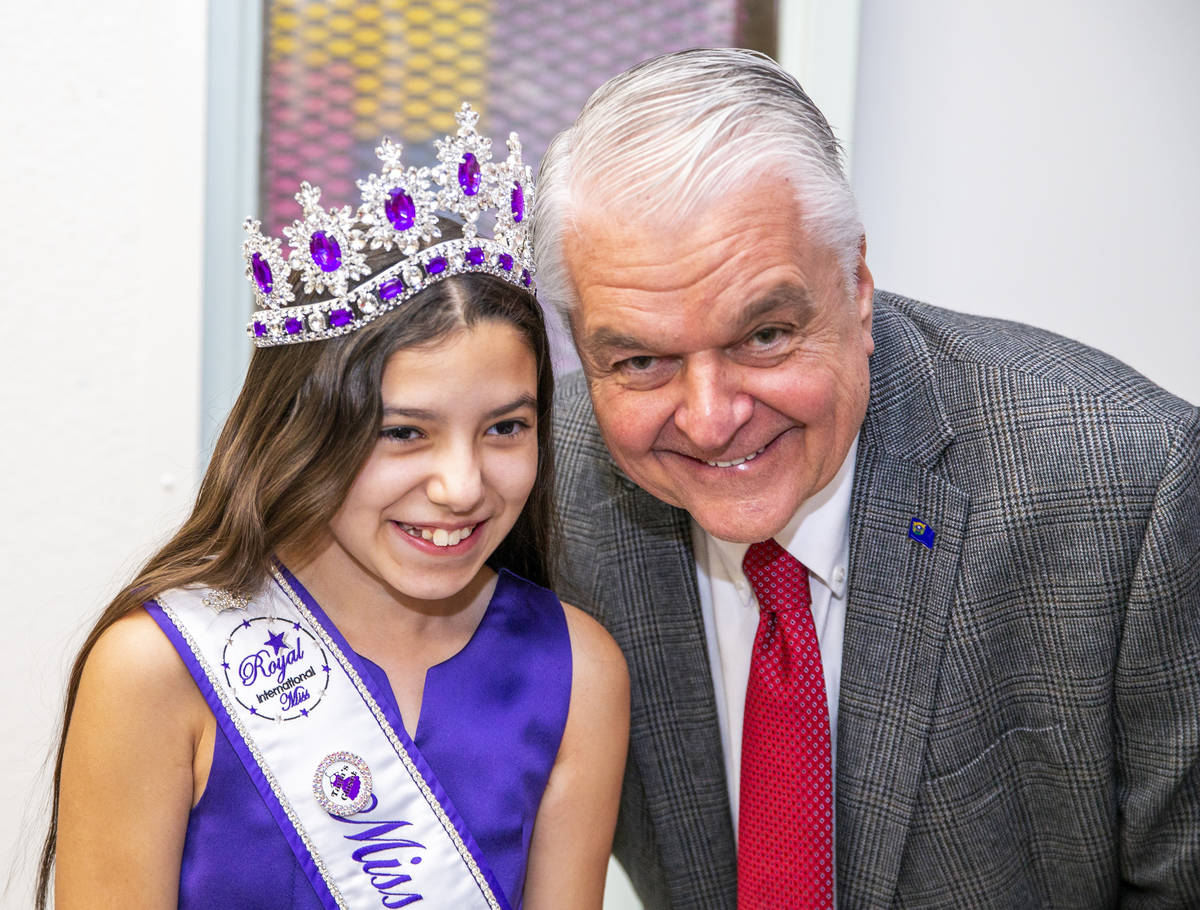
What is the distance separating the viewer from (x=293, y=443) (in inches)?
50.3

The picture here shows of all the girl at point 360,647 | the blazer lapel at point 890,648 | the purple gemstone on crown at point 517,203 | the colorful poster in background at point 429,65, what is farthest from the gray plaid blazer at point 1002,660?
the colorful poster in background at point 429,65

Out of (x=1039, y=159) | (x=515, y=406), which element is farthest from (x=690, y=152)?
(x=1039, y=159)

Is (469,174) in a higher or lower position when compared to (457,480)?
higher

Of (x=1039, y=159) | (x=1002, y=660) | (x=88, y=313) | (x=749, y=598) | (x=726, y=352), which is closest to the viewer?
(x=726, y=352)

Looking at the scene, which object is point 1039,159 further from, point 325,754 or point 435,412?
point 325,754

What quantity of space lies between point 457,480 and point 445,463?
0.09 feet

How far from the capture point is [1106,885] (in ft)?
4.94

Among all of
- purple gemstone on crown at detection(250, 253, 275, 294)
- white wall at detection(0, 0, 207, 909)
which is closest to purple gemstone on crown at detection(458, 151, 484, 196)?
purple gemstone on crown at detection(250, 253, 275, 294)

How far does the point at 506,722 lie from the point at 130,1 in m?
1.32

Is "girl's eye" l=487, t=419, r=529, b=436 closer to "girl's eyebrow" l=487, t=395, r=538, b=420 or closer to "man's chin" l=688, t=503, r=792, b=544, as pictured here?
"girl's eyebrow" l=487, t=395, r=538, b=420

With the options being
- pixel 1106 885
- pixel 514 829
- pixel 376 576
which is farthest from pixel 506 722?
pixel 1106 885

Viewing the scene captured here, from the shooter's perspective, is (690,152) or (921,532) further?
(921,532)

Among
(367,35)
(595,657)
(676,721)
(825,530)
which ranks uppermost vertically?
(367,35)

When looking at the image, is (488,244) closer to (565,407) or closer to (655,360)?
(655,360)
